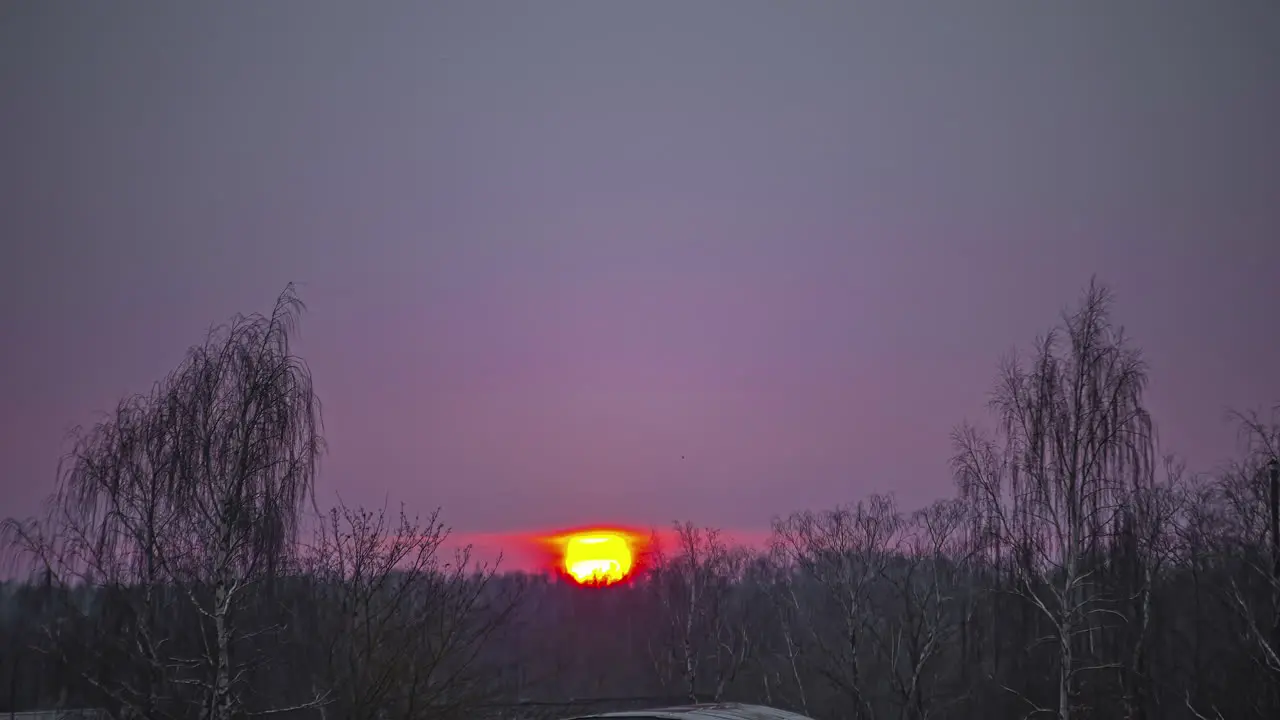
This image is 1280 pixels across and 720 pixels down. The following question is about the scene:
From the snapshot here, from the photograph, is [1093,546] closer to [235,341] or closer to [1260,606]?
[1260,606]

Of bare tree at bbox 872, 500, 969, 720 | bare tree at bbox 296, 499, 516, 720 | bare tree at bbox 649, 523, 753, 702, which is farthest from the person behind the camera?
bare tree at bbox 649, 523, 753, 702

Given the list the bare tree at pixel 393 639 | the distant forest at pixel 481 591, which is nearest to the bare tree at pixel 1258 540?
the distant forest at pixel 481 591

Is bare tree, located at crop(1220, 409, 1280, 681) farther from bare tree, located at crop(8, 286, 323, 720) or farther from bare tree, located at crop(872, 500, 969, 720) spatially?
bare tree, located at crop(8, 286, 323, 720)

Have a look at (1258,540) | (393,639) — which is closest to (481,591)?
(393,639)

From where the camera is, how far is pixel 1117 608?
2966 cm

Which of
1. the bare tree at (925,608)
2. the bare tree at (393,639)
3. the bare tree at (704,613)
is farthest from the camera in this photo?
the bare tree at (704,613)

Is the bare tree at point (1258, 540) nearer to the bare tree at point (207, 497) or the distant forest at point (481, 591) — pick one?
the distant forest at point (481, 591)

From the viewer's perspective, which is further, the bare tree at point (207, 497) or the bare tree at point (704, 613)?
the bare tree at point (704, 613)

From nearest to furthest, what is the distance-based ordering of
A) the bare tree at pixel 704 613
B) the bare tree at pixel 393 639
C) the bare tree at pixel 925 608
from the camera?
the bare tree at pixel 393 639
the bare tree at pixel 925 608
the bare tree at pixel 704 613

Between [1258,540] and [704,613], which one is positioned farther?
[704,613]

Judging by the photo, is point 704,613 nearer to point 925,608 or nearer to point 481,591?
point 925,608

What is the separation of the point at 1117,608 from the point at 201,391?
2369cm

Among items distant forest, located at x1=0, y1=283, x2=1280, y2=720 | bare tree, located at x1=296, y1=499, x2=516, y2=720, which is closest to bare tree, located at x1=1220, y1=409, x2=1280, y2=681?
distant forest, located at x1=0, y1=283, x2=1280, y2=720

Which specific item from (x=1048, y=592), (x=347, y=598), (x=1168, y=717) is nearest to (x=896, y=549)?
(x=1048, y=592)
